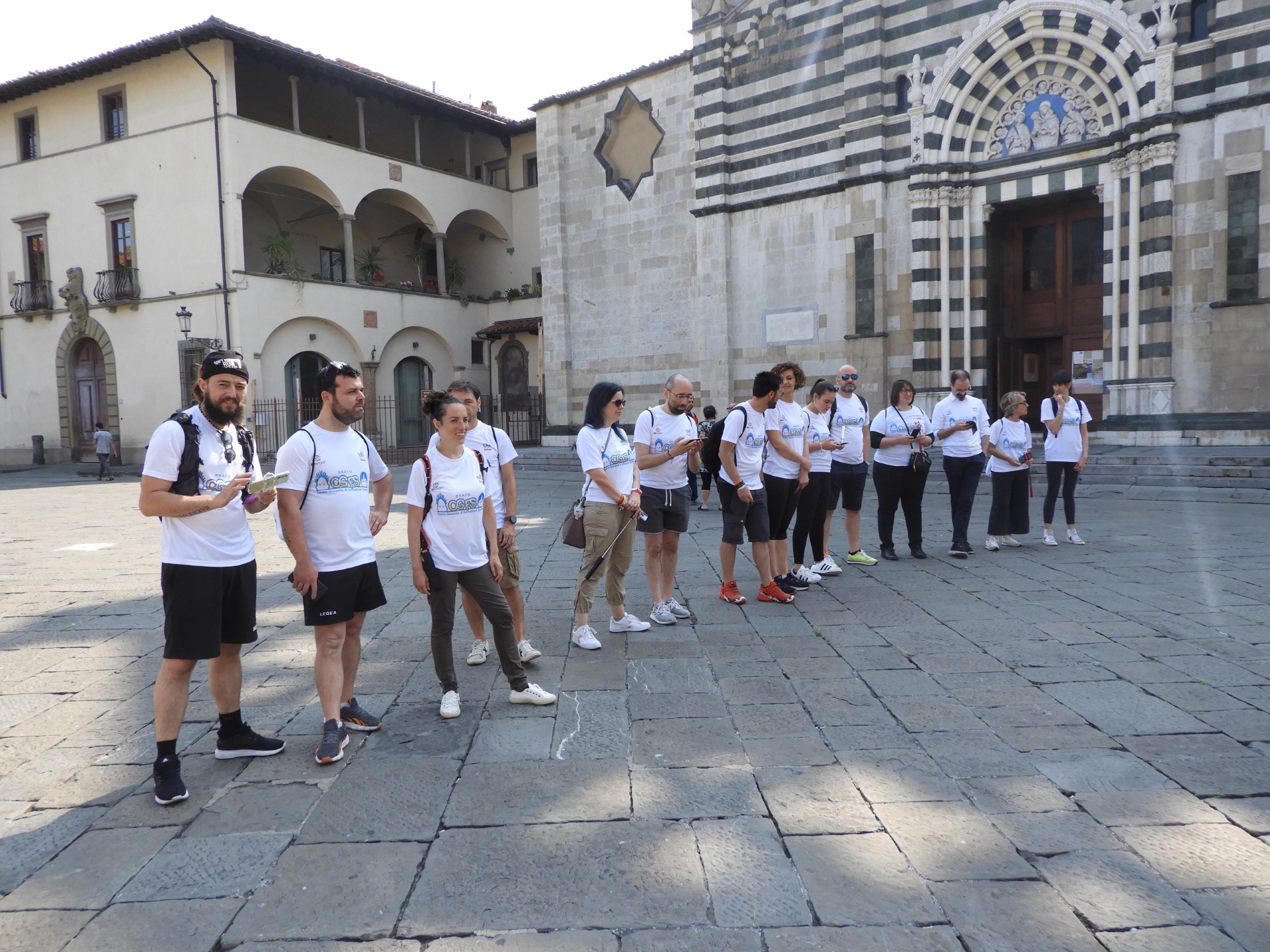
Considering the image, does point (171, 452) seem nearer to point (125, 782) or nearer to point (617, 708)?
point (125, 782)

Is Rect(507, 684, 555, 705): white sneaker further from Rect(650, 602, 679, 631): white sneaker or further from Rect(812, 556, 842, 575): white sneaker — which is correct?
Rect(812, 556, 842, 575): white sneaker

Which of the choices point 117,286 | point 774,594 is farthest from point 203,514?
point 117,286

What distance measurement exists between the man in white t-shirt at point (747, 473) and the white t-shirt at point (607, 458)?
96 centimetres

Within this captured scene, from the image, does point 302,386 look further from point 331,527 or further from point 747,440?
point 331,527

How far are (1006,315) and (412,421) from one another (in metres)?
17.9

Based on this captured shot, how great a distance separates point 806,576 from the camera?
23.8 ft

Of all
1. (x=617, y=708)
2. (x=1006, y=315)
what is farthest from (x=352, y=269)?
(x=617, y=708)

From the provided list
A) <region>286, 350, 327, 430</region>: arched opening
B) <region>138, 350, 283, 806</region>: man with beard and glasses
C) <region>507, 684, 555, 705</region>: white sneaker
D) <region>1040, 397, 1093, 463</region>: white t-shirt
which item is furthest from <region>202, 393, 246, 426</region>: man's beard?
<region>286, 350, 327, 430</region>: arched opening

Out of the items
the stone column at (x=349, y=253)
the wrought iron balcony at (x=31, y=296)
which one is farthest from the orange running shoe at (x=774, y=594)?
the wrought iron balcony at (x=31, y=296)

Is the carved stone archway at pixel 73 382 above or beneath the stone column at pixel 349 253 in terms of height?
beneath

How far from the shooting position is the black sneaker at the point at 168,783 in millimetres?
3455

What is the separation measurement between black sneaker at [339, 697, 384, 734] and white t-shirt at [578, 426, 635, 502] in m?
1.90

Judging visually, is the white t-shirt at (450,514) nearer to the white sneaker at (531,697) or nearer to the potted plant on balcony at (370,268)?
the white sneaker at (531,697)

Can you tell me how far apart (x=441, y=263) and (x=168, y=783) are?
2636 cm
